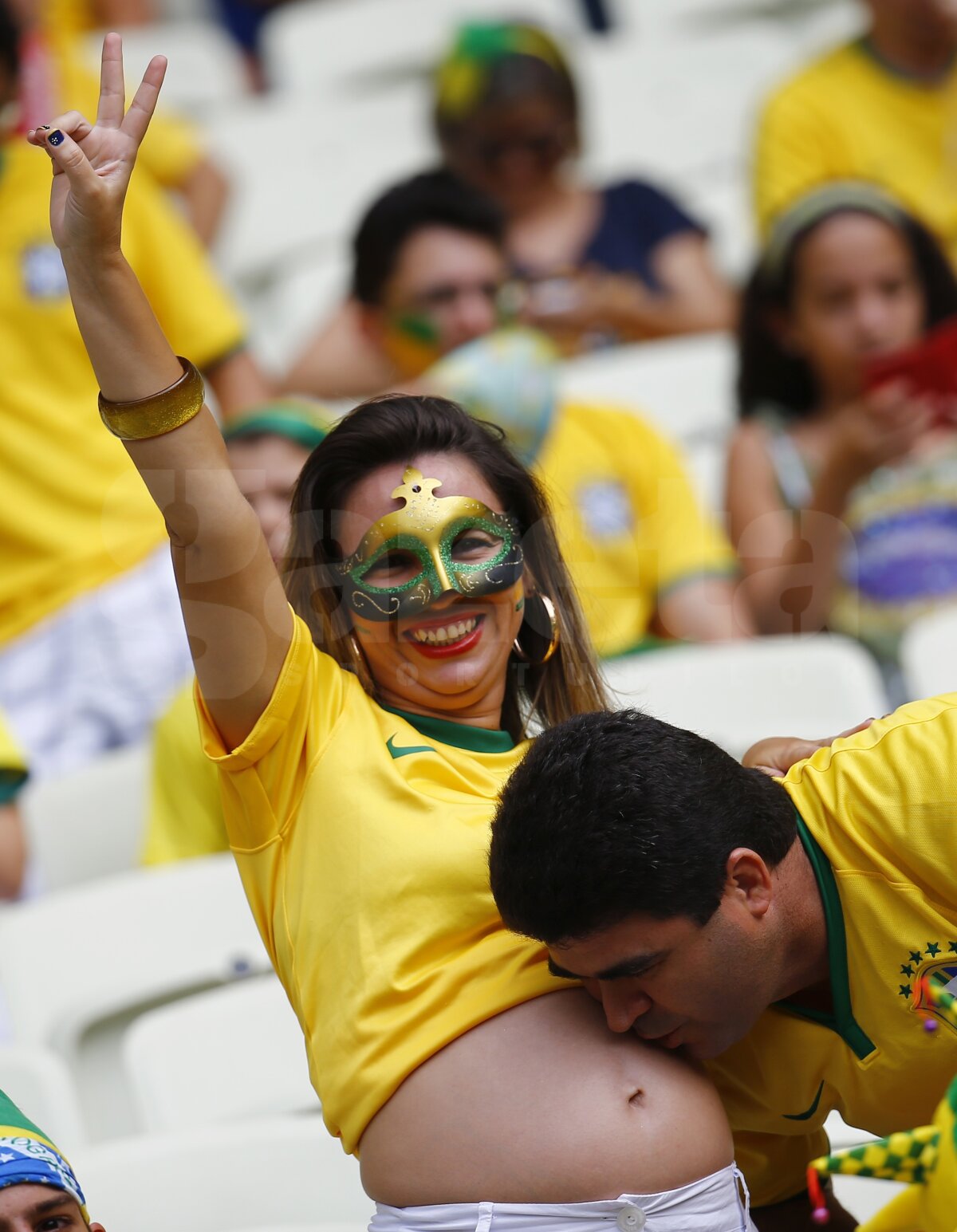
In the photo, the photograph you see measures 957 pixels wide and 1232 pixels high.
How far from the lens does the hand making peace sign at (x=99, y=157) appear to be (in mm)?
1381

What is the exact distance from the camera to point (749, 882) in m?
1.45

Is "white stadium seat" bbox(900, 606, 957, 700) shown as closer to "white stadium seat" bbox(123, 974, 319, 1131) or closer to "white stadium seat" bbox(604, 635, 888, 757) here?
"white stadium seat" bbox(604, 635, 888, 757)

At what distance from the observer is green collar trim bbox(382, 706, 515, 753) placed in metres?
1.70

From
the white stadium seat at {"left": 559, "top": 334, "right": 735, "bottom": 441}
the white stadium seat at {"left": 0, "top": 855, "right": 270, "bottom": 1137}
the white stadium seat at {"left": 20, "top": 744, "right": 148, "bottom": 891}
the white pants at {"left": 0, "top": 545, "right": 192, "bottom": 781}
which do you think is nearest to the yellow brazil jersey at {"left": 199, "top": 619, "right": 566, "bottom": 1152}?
the white stadium seat at {"left": 0, "top": 855, "right": 270, "bottom": 1137}

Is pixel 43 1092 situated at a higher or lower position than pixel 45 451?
lower

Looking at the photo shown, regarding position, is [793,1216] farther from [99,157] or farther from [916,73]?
[916,73]

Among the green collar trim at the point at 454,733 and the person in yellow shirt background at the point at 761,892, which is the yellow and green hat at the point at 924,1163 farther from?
the green collar trim at the point at 454,733

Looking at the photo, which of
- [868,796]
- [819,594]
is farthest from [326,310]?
[868,796]

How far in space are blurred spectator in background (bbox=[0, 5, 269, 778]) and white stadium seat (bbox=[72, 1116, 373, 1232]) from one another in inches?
55.0

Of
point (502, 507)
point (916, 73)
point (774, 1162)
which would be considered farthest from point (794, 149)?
point (774, 1162)

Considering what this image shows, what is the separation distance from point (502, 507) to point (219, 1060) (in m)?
0.82

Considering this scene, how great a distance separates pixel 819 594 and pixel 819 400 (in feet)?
1.67

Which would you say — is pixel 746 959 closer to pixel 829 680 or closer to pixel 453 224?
pixel 829 680

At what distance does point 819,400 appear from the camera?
10.9 ft
